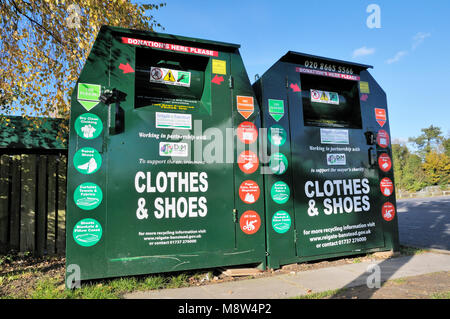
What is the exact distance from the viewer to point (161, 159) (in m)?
4.01

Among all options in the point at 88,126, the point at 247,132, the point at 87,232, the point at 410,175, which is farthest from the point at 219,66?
the point at 410,175

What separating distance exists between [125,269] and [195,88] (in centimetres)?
Result: 280

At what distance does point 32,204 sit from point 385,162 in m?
6.93

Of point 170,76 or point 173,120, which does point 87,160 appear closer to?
point 173,120

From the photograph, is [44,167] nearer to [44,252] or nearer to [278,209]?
[44,252]

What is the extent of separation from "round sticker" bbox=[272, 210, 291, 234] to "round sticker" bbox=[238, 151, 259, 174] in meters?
0.82

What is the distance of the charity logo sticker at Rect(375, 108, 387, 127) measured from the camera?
5730 mm

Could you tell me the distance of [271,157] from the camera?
4629 millimetres

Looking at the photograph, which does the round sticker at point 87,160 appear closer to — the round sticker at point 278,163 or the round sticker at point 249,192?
the round sticker at point 249,192

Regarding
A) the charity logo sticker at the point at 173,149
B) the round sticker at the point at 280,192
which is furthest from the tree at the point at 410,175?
the charity logo sticker at the point at 173,149

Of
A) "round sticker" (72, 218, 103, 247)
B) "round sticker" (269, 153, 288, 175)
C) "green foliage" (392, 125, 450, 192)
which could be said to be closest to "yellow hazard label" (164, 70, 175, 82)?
"round sticker" (269, 153, 288, 175)

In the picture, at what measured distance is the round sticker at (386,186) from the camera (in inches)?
220

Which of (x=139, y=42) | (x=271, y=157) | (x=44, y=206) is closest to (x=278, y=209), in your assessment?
(x=271, y=157)
